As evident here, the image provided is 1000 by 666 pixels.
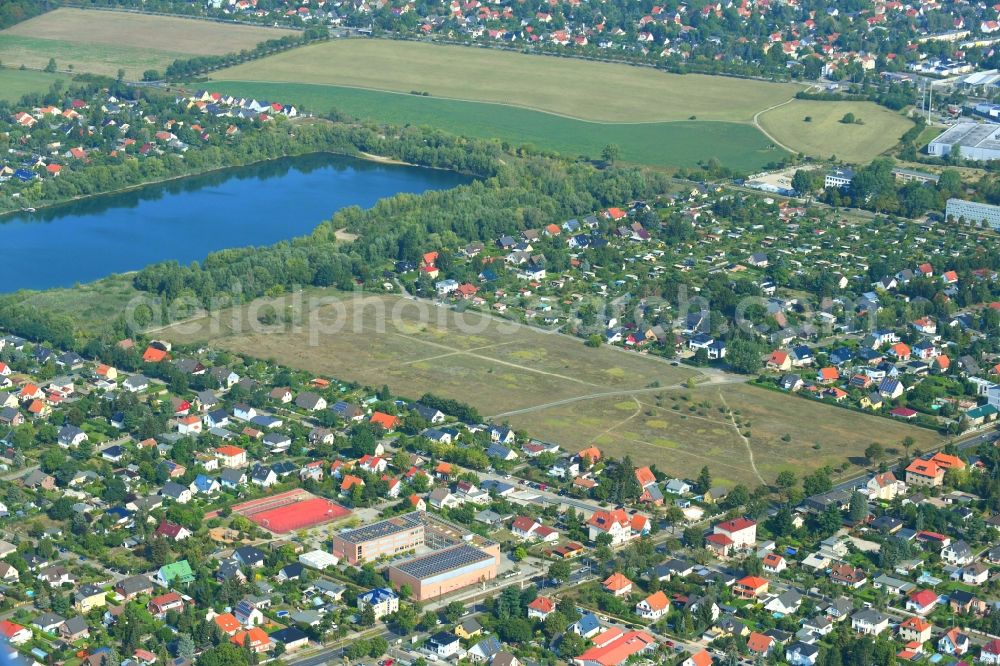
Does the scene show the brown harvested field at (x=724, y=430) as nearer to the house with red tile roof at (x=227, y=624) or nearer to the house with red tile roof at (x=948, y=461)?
the house with red tile roof at (x=948, y=461)

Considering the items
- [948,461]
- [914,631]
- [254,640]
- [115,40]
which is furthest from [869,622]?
[115,40]

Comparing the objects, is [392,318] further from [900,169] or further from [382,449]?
[900,169]

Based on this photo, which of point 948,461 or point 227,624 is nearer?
point 227,624

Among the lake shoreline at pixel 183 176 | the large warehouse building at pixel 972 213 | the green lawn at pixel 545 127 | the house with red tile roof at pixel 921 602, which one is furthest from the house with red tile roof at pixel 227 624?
the green lawn at pixel 545 127

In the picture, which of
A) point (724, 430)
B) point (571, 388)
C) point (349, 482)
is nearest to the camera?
point (349, 482)

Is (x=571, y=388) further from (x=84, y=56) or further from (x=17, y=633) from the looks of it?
(x=84, y=56)

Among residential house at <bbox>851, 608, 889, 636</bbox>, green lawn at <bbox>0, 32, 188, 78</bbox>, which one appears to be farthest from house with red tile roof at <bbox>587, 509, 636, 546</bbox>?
green lawn at <bbox>0, 32, 188, 78</bbox>

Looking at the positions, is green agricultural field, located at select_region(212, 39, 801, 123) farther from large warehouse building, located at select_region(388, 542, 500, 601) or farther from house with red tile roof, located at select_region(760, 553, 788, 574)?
large warehouse building, located at select_region(388, 542, 500, 601)
